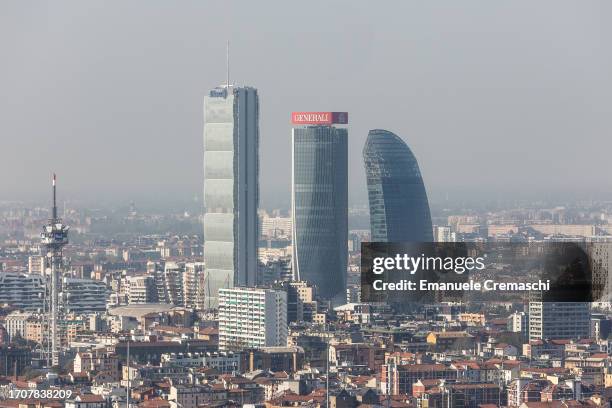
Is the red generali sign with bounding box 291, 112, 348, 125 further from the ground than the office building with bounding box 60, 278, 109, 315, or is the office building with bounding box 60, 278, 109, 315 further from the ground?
the red generali sign with bounding box 291, 112, 348, 125

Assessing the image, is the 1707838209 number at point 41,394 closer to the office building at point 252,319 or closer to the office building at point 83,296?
the office building at point 252,319

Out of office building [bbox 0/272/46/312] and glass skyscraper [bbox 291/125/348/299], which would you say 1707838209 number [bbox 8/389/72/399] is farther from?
glass skyscraper [bbox 291/125/348/299]

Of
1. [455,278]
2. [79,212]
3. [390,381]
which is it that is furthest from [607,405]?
[79,212]

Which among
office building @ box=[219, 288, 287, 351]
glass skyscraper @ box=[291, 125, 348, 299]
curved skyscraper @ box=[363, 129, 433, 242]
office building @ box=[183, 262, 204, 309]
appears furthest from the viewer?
glass skyscraper @ box=[291, 125, 348, 299]

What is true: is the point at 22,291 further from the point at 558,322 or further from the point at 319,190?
the point at 558,322

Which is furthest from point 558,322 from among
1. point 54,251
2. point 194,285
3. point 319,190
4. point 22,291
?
point 319,190

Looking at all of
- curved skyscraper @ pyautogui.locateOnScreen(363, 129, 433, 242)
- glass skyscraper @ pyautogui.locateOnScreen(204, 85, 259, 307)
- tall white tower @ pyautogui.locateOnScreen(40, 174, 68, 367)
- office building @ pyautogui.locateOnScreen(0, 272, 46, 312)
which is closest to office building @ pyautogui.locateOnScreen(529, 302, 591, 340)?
tall white tower @ pyautogui.locateOnScreen(40, 174, 68, 367)

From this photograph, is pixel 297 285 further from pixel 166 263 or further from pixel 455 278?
pixel 455 278
